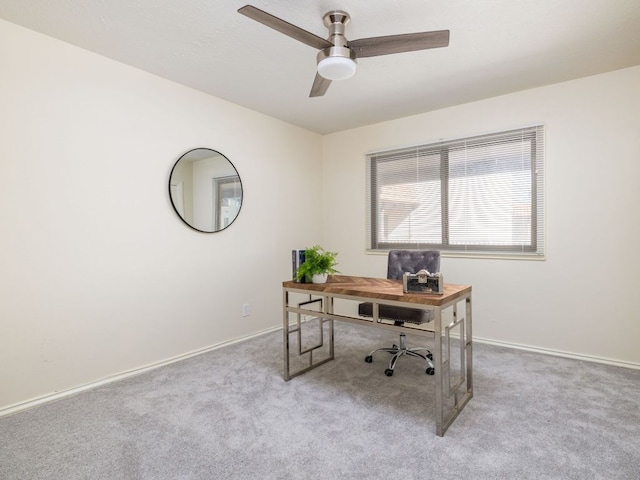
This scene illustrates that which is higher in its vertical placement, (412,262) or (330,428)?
(412,262)

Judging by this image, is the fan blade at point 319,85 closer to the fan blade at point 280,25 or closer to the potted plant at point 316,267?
the fan blade at point 280,25

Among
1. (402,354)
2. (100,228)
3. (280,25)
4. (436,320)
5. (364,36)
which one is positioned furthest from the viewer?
(402,354)

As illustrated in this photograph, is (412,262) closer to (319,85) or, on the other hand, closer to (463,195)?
(463,195)

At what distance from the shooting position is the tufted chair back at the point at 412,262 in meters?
2.91

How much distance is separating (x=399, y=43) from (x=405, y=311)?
6.00ft

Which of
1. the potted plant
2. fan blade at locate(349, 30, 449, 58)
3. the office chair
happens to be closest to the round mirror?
the potted plant

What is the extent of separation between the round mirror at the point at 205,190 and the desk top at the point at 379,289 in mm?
1228

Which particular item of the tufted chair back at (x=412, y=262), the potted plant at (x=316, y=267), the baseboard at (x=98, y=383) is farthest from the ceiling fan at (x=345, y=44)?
the baseboard at (x=98, y=383)

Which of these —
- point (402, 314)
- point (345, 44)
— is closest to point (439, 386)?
point (402, 314)

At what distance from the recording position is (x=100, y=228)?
254 centimetres

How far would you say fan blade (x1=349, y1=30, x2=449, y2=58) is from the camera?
5.73 ft

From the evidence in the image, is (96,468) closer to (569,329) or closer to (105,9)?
(105,9)

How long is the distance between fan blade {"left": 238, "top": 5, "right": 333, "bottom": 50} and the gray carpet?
6.99 feet

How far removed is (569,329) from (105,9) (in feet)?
14.0
